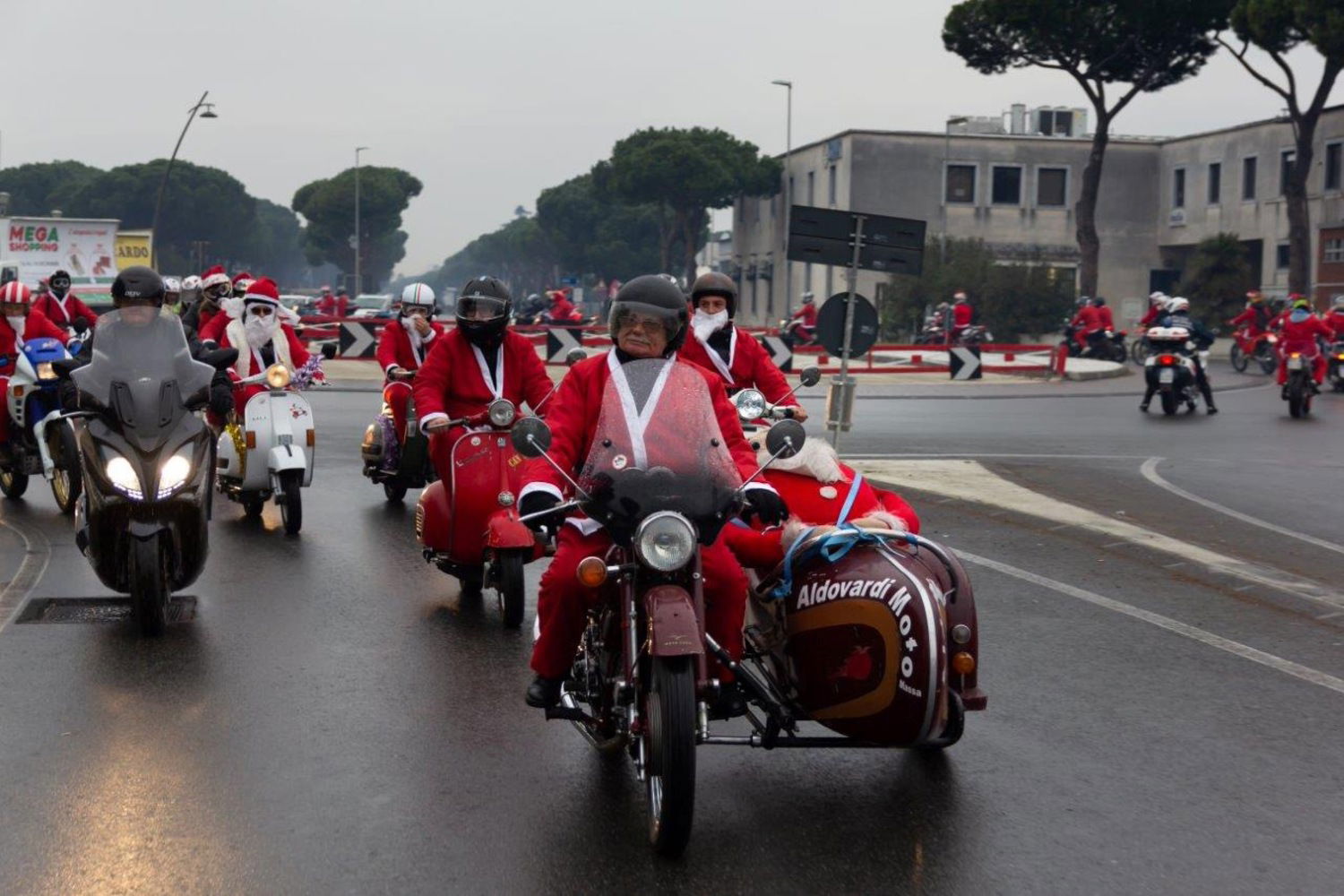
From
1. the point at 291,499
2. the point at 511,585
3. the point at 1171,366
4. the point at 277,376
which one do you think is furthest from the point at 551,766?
the point at 1171,366

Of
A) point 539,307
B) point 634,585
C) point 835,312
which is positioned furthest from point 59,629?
point 539,307

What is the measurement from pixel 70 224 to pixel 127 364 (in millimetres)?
50693

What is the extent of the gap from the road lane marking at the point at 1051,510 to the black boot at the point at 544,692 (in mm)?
5597

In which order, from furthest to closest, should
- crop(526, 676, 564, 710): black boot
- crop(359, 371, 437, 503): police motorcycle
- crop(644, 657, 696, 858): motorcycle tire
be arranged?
crop(359, 371, 437, 503): police motorcycle
crop(526, 676, 564, 710): black boot
crop(644, 657, 696, 858): motorcycle tire

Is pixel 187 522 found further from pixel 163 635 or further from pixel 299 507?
pixel 299 507

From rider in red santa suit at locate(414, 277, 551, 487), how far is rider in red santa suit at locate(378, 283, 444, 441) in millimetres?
3076

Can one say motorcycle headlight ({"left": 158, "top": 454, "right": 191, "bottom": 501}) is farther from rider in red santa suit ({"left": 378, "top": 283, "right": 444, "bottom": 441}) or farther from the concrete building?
the concrete building

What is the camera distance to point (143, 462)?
25.2 ft

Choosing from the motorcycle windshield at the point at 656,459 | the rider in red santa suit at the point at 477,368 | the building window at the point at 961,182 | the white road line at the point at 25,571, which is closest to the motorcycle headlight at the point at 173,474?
the white road line at the point at 25,571

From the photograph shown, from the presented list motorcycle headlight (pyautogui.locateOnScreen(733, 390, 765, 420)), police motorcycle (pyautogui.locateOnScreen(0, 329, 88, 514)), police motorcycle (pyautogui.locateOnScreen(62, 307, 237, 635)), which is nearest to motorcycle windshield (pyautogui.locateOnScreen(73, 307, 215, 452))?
police motorcycle (pyautogui.locateOnScreen(62, 307, 237, 635))

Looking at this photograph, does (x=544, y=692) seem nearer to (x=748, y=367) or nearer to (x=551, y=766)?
(x=551, y=766)

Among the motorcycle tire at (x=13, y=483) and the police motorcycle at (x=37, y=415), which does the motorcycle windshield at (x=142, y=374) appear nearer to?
the police motorcycle at (x=37, y=415)

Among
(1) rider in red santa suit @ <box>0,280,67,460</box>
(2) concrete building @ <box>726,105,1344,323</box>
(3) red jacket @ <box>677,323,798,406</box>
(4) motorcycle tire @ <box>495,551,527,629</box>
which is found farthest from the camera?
(2) concrete building @ <box>726,105,1344,323</box>

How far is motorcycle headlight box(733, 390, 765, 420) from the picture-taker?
26.8 ft
